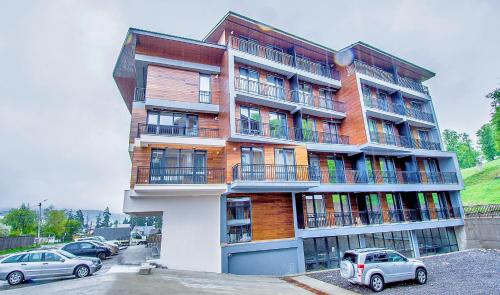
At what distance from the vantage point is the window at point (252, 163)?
15.0 meters

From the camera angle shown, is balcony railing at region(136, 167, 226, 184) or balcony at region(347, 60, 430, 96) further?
balcony at region(347, 60, 430, 96)

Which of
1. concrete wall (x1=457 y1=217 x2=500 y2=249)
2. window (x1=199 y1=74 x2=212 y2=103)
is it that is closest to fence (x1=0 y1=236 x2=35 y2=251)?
window (x1=199 y1=74 x2=212 y2=103)

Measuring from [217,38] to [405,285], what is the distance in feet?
62.6

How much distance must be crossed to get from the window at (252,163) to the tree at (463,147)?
227ft

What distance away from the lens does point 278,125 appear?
667 inches

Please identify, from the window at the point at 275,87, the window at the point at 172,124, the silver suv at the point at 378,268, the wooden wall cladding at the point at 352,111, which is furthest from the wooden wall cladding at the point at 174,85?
the silver suv at the point at 378,268

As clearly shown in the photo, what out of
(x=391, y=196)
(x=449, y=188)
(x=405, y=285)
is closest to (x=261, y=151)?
(x=405, y=285)

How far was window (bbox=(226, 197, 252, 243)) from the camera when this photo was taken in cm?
1450

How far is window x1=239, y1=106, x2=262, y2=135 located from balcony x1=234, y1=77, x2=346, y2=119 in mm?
664

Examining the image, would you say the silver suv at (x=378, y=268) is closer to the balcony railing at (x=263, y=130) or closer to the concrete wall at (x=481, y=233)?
the balcony railing at (x=263, y=130)

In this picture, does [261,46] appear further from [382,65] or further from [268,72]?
[382,65]

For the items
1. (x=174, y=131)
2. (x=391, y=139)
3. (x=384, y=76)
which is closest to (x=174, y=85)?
(x=174, y=131)

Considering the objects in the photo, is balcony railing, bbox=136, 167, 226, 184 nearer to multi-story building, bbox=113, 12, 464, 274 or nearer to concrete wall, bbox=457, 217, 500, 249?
multi-story building, bbox=113, 12, 464, 274

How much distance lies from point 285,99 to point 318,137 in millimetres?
4119
